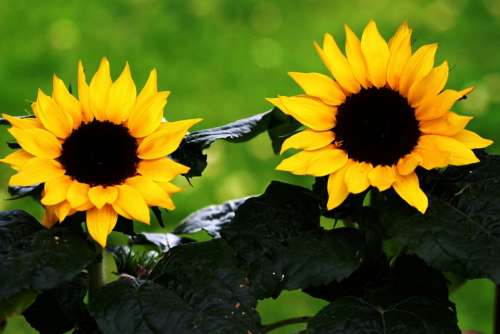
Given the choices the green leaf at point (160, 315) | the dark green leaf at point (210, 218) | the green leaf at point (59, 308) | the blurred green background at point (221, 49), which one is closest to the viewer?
the green leaf at point (160, 315)

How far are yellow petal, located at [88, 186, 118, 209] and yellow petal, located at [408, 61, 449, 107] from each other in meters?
0.48

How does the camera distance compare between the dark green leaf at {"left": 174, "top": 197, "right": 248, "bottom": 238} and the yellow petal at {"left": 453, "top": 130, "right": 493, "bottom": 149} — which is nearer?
the yellow petal at {"left": 453, "top": 130, "right": 493, "bottom": 149}

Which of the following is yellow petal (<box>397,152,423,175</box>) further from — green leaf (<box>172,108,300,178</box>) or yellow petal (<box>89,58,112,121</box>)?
yellow petal (<box>89,58,112,121</box>)

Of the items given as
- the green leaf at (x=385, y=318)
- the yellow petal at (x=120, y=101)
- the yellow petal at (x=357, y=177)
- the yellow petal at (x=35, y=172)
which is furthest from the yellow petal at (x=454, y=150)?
the yellow petal at (x=35, y=172)

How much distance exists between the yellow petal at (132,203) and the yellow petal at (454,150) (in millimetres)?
445

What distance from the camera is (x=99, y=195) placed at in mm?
1516

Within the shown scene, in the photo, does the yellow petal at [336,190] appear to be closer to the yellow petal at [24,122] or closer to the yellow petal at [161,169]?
the yellow petal at [161,169]

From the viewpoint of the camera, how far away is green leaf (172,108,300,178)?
1651 mm

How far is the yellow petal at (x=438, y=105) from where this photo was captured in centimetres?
155

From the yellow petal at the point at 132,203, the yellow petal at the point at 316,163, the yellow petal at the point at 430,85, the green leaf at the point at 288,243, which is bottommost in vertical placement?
the green leaf at the point at 288,243

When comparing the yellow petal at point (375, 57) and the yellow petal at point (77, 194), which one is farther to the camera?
the yellow petal at point (375, 57)

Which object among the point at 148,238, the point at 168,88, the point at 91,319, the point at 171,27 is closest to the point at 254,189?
A: the point at 168,88

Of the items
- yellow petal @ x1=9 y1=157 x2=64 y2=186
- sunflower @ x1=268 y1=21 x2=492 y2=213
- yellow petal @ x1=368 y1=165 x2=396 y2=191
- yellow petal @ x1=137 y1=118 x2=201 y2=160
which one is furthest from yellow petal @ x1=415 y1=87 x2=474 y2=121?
yellow petal @ x1=9 y1=157 x2=64 y2=186

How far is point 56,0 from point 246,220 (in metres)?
3.54
